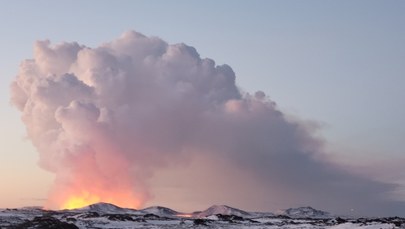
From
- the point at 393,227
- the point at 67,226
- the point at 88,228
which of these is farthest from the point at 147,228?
the point at 393,227

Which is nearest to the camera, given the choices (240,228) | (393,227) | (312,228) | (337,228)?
(393,227)

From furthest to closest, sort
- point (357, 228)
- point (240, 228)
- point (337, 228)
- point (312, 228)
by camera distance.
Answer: point (240, 228)
point (312, 228)
point (337, 228)
point (357, 228)

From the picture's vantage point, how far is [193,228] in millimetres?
83625

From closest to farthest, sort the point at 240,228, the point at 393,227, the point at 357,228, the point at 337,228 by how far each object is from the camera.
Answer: the point at 393,227, the point at 357,228, the point at 337,228, the point at 240,228

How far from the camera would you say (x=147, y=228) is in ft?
282

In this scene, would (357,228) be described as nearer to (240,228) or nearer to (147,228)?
(240,228)

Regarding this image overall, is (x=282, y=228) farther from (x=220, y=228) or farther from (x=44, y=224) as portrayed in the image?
(x=44, y=224)

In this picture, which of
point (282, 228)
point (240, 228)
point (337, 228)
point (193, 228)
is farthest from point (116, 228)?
point (337, 228)

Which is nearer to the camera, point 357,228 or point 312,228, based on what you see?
point 357,228

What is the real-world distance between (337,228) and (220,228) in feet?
71.7

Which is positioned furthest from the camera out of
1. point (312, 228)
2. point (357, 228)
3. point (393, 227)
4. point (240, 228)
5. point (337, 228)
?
point (240, 228)

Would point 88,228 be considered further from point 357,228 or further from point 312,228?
point 357,228

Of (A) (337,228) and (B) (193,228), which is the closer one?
(A) (337,228)

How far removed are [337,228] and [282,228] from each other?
36.9 ft
